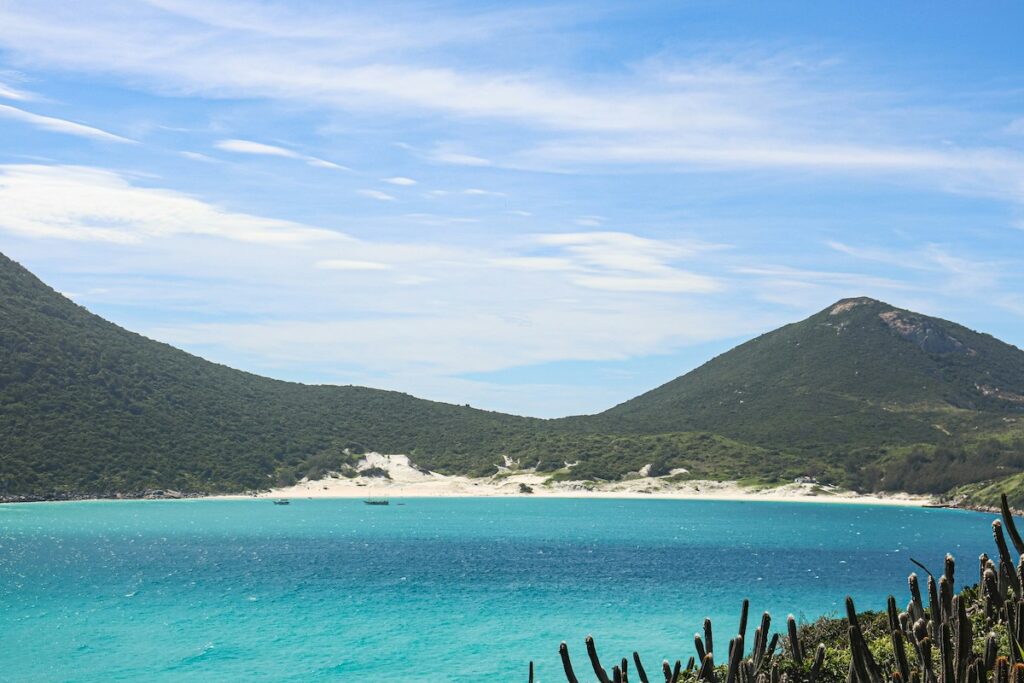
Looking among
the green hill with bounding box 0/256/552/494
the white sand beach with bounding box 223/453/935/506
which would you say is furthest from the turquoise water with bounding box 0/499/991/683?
the white sand beach with bounding box 223/453/935/506

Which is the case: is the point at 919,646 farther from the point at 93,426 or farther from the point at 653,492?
the point at 653,492

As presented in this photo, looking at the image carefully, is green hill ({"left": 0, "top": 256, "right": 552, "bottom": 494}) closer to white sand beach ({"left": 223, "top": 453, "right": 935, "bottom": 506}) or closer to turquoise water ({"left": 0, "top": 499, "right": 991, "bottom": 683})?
white sand beach ({"left": 223, "top": 453, "right": 935, "bottom": 506})

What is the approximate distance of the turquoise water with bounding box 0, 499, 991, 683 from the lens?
40781 millimetres

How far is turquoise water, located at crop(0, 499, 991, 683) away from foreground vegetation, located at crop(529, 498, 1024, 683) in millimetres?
19622

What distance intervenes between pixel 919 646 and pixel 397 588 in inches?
2123

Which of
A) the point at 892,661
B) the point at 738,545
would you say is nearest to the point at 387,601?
the point at 892,661

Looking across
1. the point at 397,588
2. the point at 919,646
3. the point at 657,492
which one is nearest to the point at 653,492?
the point at 657,492

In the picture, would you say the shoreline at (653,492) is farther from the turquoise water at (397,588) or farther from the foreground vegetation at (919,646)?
the foreground vegetation at (919,646)

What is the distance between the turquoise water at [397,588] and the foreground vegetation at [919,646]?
19.6m

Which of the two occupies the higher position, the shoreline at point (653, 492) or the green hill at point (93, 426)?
the green hill at point (93, 426)

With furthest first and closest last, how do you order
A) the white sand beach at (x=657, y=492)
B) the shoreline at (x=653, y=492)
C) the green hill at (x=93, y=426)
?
the white sand beach at (x=657, y=492) → the shoreline at (x=653, y=492) → the green hill at (x=93, y=426)

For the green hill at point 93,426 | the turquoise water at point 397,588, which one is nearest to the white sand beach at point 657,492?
the green hill at point 93,426

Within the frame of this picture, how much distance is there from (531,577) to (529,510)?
94831 mm

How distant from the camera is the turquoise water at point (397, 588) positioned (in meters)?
40.8
